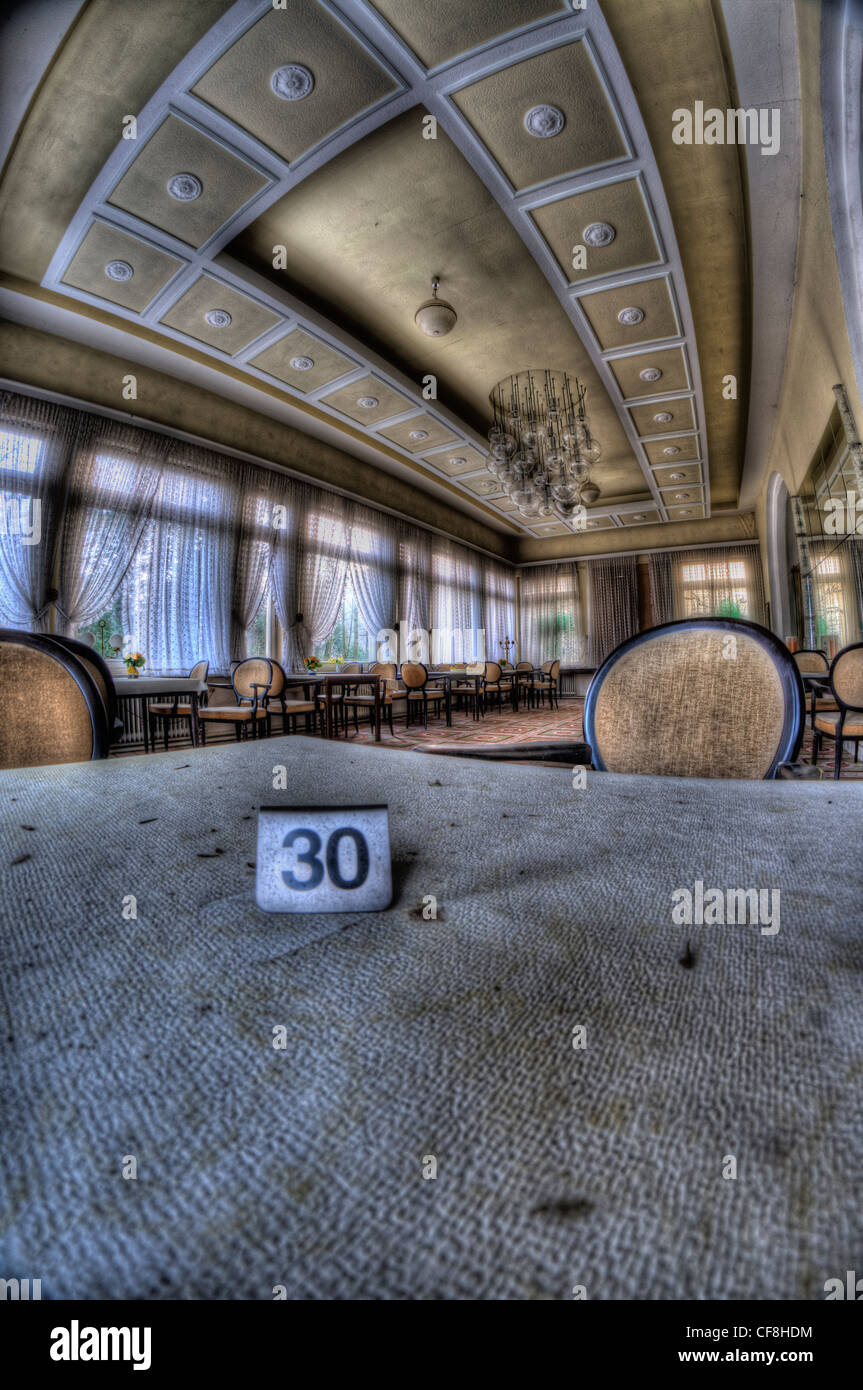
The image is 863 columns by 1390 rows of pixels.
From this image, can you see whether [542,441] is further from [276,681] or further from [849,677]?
[849,677]

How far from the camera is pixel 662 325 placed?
4348mm

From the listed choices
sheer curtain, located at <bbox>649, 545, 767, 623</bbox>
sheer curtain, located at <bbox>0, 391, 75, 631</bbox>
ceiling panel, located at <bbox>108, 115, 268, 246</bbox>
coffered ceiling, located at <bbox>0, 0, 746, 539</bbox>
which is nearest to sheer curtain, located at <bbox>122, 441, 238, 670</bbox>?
sheer curtain, located at <bbox>0, 391, 75, 631</bbox>

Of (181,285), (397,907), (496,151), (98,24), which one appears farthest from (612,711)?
(181,285)

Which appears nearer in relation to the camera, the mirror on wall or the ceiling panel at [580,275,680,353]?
the mirror on wall

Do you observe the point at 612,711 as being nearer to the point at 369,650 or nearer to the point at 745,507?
the point at 369,650

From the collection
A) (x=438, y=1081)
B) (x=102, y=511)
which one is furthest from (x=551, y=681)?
(x=438, y=1081)

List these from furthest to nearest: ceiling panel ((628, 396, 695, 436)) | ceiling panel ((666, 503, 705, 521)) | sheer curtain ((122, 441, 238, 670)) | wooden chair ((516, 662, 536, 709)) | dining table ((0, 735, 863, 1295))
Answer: ceiling panel ((666, 503, 705, 521)) < wooden chair ((516, 662, 536, 709)) < ceiling panel ((628, 396, 695, 436)) < sheer curtain ((122, 441, 238, 670)) < dining table ((0, 735, 863, 1295))

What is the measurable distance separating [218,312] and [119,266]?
0.65 meters

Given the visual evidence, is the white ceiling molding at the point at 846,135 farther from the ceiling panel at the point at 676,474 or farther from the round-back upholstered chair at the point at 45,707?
the ceiling panel at the point at 676,474

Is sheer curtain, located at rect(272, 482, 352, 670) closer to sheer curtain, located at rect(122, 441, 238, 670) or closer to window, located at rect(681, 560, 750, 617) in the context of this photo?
sheer curtain, located at rect(122, 441, 238, 670)

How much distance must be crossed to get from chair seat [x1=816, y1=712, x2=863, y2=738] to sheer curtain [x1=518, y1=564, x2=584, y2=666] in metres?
8.40

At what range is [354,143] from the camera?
292cm

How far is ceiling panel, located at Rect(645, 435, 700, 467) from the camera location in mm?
6395

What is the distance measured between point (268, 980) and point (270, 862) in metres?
0.11
